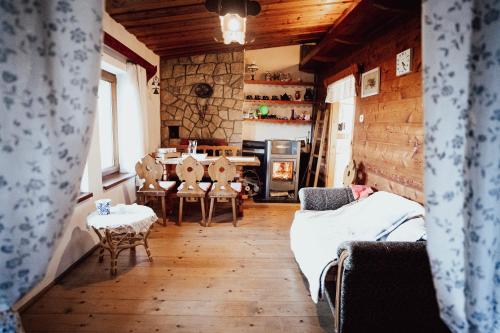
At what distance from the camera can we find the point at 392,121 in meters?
2.66

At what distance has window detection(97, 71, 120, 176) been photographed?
3.52m

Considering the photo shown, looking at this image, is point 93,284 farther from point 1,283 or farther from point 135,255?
point 1,283

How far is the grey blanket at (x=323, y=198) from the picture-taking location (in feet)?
9.20

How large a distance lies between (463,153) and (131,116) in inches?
144

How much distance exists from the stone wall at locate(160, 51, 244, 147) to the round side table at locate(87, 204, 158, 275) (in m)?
2.78

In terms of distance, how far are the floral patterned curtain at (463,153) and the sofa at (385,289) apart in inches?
26.9

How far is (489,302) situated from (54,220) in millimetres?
1184

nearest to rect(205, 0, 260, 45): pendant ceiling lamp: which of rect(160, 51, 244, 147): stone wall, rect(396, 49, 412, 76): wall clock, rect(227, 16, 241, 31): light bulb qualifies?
rect(227, 16, 241, 31): light bulb

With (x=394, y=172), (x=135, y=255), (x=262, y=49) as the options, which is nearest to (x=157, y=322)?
(x=135, y=255)

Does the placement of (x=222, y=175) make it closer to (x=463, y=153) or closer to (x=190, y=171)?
(x=190, y=171)

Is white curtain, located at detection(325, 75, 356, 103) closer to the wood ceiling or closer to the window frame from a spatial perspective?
the wood ceiling

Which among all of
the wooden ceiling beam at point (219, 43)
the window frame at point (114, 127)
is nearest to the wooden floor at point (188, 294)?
the window frame at point (114, 127)

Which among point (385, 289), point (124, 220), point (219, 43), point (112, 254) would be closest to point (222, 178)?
point (124, 220)

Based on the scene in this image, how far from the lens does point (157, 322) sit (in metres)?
1.80
